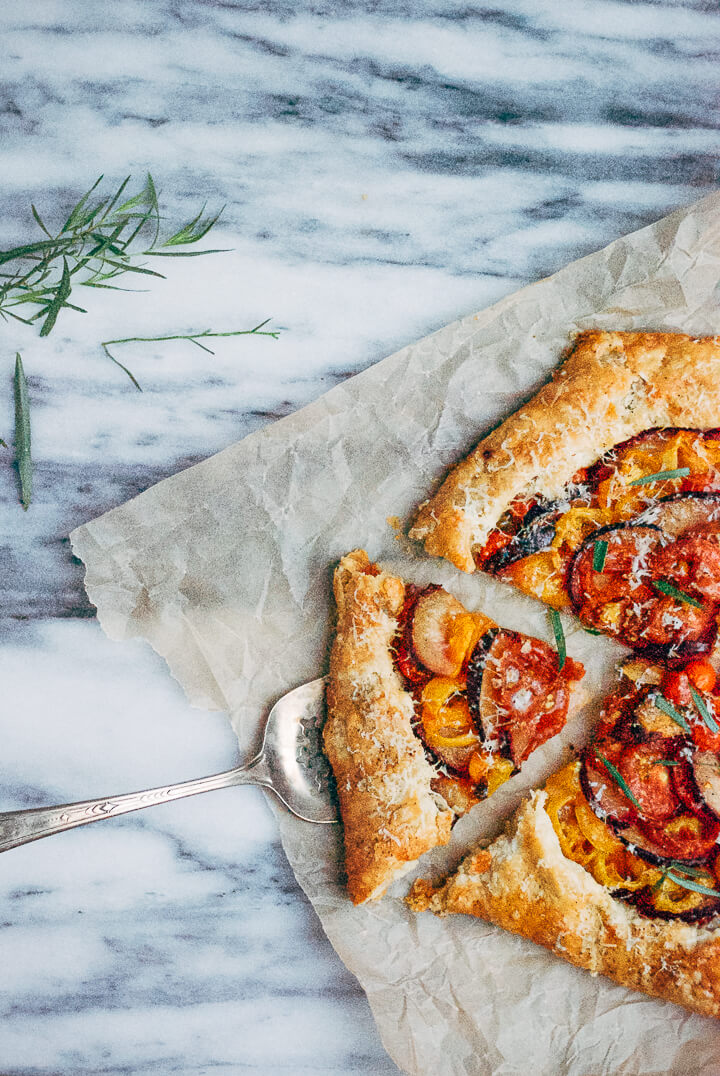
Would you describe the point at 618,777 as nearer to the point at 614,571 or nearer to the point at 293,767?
the point at 614,571

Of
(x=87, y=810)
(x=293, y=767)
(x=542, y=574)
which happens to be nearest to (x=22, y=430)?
(x=87, y=810)

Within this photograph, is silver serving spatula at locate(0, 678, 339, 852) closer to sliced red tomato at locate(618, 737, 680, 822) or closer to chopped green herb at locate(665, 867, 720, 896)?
sliced red tomato at locate(618, 737, 680, 822)

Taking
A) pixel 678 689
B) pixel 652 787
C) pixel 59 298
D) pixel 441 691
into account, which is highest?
pixel 59 298

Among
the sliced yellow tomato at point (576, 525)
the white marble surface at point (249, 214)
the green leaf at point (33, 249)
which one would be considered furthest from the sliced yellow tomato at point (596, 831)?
the green leaf at point (33, 249)

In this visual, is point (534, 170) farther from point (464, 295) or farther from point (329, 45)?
point (329, 45)

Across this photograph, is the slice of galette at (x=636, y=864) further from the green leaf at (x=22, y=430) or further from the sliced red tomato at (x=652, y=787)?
the green leaf at (x=22, y=430)

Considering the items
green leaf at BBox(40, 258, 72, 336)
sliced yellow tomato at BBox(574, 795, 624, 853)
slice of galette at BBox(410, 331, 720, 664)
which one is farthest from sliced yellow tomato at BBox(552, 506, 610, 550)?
green leaf at BBox(40, 258, 72, 336)
